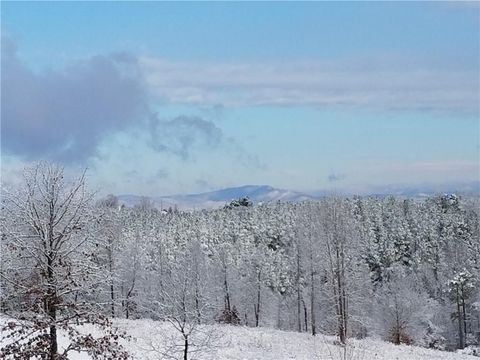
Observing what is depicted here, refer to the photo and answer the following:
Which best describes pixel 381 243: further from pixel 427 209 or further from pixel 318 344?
pixel 318 344

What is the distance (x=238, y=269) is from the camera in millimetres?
83438

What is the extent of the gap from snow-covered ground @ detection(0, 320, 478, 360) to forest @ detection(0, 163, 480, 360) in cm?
134

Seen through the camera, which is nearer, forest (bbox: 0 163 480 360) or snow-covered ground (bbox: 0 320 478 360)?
forest (bbox: 0 163 480 360)

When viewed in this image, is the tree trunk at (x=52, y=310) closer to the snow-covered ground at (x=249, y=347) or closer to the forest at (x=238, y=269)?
the forest at (x=238, y=269)

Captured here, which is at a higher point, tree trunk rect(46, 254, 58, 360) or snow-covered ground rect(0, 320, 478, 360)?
tree trunk rect(46, 254, 58, 360)

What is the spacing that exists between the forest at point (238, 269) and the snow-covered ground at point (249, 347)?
1.34m

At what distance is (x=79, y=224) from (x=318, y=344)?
2551 cm

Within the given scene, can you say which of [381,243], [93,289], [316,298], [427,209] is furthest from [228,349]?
[427,209]

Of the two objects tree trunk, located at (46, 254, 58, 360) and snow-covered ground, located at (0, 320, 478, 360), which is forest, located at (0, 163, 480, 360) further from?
snow-covered ground, located at (0, 320, 478, 360)

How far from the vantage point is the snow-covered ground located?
32.5 metres

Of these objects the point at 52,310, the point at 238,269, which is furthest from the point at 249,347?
the point at 238,269

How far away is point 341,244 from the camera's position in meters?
42.1

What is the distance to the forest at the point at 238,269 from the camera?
16.9 metres

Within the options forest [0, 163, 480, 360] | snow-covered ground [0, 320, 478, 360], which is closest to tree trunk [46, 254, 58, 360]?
forest [0, 163, 480, 360]
